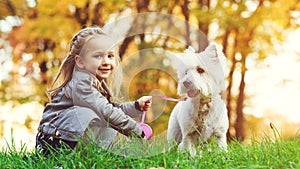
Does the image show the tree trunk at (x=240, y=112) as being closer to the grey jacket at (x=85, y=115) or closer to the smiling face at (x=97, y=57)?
the smiling face at (x=97, y=57)

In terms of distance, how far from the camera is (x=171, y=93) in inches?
243

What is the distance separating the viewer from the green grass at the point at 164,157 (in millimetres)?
2291

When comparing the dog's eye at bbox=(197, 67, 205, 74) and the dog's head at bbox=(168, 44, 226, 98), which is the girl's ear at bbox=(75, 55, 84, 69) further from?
the dog's eye at bbox=(197, 67, 205, 74)

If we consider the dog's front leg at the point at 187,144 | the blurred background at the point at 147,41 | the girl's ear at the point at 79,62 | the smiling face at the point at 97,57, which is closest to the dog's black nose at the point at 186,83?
the dog's front leg at the point at 187,144

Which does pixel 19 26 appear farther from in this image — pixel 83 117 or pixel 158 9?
pixel 83 117

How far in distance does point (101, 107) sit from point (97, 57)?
0.35 meters

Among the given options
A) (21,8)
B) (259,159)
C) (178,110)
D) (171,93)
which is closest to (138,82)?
Answer: (171,93)

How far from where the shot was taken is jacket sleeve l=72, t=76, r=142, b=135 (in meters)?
2.67

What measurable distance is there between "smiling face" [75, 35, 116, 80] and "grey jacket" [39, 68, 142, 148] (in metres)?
0.05

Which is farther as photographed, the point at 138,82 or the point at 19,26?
the point at 19,26

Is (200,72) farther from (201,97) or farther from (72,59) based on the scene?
(72,59)

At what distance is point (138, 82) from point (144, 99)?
3.44 m

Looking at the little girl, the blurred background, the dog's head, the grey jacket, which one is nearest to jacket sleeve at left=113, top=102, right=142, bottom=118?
the little girl

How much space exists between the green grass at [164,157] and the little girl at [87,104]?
0.11 metres
